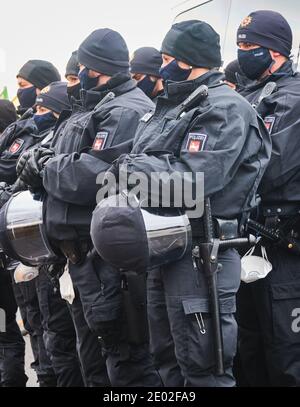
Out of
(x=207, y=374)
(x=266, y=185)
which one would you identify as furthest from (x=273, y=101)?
(x=207, y=374)

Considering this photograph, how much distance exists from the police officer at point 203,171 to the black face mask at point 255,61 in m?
0.49

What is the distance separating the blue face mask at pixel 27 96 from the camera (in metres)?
6.02

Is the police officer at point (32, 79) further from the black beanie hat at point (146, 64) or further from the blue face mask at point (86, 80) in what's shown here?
the blue face mask at point (86, 80)

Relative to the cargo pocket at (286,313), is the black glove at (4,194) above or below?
above

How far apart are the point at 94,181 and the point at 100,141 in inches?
9.9

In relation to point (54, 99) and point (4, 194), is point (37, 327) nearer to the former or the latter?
point (4, 194)

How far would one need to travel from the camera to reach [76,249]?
4.19m

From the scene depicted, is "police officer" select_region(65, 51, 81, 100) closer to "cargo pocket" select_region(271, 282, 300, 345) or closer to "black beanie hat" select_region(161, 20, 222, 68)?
"black beanie hat" select_region(161, 20, 222, 68)

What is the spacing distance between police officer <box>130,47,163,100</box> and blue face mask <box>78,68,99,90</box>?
4.05 feet

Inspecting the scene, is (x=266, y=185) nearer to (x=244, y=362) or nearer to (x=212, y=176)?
(x=212, y=176)

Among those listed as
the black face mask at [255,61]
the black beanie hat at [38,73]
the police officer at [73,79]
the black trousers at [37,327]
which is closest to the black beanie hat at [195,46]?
the black face mask at [255,61]

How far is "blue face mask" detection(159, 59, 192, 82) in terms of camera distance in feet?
12.7

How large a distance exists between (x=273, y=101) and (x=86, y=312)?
1544 millimetres

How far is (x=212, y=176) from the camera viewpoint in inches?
134
